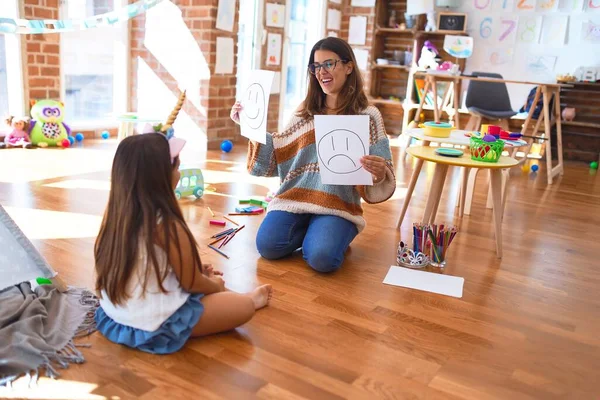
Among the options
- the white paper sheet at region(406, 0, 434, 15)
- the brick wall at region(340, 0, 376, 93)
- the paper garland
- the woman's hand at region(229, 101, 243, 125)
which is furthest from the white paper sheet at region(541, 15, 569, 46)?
the woman's hand at region(229, 101, 243, 125)

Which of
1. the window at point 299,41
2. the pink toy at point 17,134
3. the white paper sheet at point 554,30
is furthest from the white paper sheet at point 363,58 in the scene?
the pink toy at point 17,134

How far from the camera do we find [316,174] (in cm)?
234

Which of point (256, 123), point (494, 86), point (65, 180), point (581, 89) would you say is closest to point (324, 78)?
point (256, 123)

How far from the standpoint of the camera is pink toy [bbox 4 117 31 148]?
4078 mm

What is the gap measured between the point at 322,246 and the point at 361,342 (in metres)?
0.54

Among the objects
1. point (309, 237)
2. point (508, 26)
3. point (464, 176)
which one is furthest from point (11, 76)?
point (508, 26)

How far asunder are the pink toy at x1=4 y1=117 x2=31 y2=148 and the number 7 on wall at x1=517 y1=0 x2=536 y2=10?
430cm

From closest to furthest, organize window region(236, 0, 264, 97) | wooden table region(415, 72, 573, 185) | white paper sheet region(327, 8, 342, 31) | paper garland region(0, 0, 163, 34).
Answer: paper garland region(0, 0, 163, 34), wooden table region(415, 72, 573, 185), window region(236, 0, 264, 97), white paper sheet region(327, 8, 342, 31)

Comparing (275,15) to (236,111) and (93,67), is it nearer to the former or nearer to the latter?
(93,67)

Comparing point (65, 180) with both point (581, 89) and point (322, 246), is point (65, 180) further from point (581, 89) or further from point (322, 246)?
point (581, 89)

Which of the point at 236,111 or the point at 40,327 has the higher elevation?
the point at 236,111

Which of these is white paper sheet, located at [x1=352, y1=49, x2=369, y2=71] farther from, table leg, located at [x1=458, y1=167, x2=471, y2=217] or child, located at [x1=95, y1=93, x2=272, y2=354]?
child, located at [x1=95, y1=93, x2=272, y2=354]

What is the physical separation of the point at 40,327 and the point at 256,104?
1.06 m

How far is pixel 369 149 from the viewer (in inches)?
87.4
